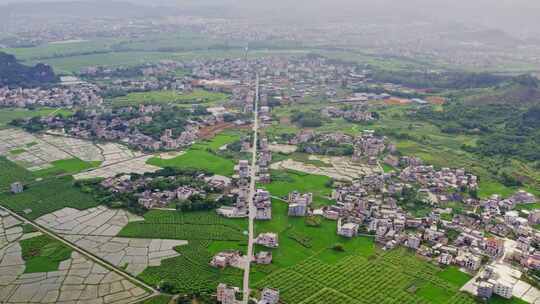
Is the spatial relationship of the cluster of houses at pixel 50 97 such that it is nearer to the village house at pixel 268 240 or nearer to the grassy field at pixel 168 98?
the grassy field at pixel 168 98

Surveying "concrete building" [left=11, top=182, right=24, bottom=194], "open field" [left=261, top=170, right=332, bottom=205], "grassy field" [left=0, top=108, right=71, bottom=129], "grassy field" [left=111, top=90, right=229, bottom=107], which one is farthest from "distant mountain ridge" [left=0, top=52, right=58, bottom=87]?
"open field" [left=261, top=170, right=332, bottom=205]

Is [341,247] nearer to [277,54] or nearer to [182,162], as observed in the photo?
[182,162]

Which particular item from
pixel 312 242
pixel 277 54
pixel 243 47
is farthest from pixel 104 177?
pixel 243 47

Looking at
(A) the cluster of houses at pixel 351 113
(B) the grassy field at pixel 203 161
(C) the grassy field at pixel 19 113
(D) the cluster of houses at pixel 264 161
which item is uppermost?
(A) the cluster of houses at pixel 351 113

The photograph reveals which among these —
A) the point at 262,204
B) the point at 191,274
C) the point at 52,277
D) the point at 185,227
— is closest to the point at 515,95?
the point at 262,204

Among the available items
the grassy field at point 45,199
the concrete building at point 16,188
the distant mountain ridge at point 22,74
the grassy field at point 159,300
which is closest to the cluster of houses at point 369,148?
the grassy field at point 45,199

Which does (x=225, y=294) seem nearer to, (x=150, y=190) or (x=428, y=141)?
(x=150, y=190)

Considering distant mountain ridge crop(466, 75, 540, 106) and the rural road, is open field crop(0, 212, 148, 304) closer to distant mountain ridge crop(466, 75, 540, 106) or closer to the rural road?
the rural road
